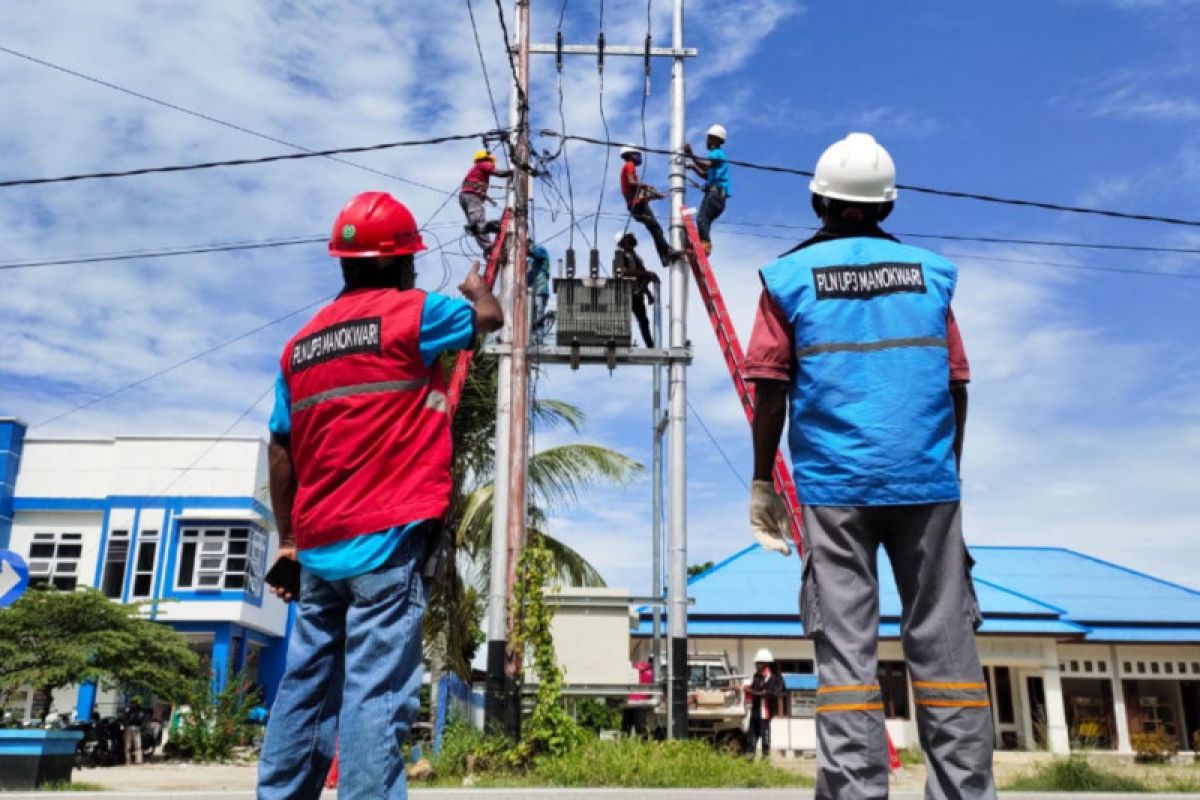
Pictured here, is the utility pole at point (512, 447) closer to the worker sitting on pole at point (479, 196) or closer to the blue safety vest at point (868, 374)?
the worker sitting on pole at point (479, 196)

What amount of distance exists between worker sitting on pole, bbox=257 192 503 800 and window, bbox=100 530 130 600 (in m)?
29.1

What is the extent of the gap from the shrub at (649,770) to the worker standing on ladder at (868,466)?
19.2ft

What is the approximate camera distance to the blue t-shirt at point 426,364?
2.82m

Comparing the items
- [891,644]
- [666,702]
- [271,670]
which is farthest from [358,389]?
[271,670]

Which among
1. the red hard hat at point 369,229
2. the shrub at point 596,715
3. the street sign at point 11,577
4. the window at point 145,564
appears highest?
the window at point 145,564

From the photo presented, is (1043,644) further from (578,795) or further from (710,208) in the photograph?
(578,795)

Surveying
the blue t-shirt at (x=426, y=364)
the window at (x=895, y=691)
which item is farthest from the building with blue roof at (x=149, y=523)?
the blue t-shirt at (x=426, y=364)

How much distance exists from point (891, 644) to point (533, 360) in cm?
1392

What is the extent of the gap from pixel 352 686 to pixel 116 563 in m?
29.8

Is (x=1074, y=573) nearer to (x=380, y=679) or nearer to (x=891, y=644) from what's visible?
(x=891, y=644)

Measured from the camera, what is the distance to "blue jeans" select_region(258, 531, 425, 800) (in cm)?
268

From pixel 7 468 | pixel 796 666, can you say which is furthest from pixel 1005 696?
pixel 7 468

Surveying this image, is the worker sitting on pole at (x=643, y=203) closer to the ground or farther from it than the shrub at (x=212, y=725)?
farther from it

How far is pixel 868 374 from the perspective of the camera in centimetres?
298
